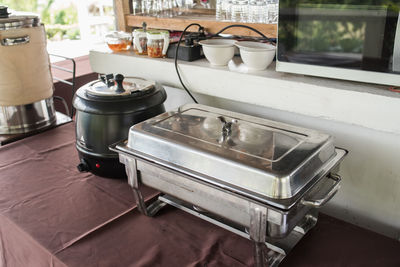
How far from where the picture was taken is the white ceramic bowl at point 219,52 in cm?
106

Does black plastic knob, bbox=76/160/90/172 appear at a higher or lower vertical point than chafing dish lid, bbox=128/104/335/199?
lower

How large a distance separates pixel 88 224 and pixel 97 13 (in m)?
6.60

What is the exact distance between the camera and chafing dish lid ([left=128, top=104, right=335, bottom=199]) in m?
0.68

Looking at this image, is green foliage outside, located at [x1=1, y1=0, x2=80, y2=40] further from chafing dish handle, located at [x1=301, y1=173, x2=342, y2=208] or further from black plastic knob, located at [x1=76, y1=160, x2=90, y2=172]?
chafing dish handle, located at [x1=301, y1=173, x2=342, y2=208]

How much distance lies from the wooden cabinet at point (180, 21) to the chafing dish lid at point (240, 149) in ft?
1.42

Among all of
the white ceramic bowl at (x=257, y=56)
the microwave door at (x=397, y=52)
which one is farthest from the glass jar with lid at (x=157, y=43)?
the microwave door at (x=397, y=52)

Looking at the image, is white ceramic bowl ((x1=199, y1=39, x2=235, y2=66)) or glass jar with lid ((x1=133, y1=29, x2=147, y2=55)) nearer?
white ceramic bowl ((x1=199, y1=39, x2=235, y2=66))

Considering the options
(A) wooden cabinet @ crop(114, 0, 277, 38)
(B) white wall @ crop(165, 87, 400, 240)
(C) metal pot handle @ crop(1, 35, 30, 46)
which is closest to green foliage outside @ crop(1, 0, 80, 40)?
(A) wooden cabinet @ crop(114, 0, 277, 38)

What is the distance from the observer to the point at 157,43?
122cm

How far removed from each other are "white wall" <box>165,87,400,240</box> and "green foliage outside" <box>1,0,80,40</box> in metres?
7.68

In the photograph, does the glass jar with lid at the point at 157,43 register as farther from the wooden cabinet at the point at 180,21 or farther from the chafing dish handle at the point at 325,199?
the chafing dish handle at the point at 325,199

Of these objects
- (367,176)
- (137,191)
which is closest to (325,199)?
(367,176)

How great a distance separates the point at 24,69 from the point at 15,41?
11cm

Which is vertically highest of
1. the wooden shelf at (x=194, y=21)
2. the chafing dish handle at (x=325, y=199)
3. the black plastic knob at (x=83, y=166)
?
the wooden shelf at (x=194, y=21)
